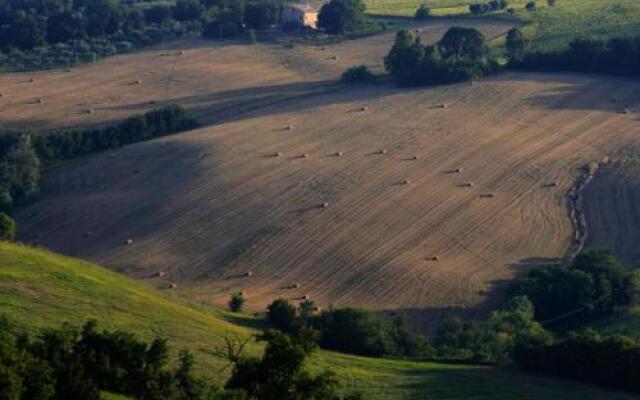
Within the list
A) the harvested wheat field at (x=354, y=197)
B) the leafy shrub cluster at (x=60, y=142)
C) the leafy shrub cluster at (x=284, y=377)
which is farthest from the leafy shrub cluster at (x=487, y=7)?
the leafy shrub cluster at (x=284, y=377)

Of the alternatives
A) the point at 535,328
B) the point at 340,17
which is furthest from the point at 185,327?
the point at 340,17

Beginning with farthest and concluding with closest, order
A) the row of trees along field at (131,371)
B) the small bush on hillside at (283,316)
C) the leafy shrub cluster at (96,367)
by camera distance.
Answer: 1. the small bush on hillside at (283,316)
2. the leafy shrub cluster at (96,367)
3. the row of trees along field at (131,371)

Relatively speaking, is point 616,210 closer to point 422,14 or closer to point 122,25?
point 422,14

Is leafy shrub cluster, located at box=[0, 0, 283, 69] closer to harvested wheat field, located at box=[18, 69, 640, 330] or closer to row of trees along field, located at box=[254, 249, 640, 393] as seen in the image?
harvested wheat field, located at box=[18, 69, 640, 330]

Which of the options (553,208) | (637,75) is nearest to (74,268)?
(553,208)

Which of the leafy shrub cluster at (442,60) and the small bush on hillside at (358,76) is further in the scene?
the small bush on hillside at (358,76)

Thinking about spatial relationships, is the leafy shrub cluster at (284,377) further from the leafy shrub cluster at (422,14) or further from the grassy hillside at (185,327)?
the leafy shrub cluster at (422,14)

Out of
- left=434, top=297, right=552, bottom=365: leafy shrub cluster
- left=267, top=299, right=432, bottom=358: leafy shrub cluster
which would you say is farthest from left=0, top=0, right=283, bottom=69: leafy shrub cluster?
left=267, top=299, right=432, bottom=358: leafy shrub cluster
